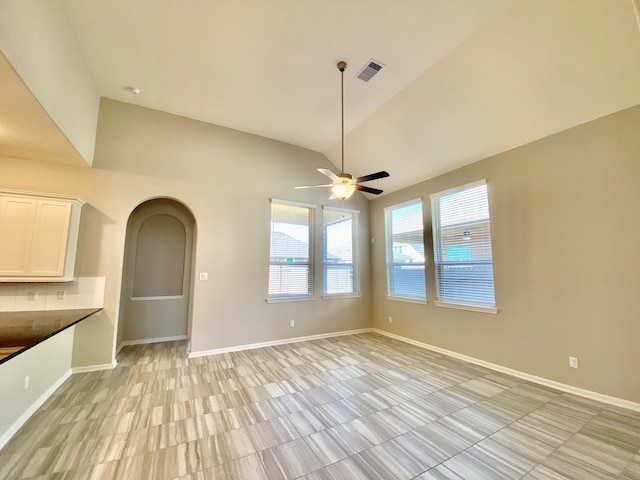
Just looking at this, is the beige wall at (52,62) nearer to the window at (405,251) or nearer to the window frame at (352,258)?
the window frame at (352,258)

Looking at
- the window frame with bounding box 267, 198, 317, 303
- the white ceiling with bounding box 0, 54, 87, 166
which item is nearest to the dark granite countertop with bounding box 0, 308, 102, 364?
the white ceiling with bounding box 0, 54, 87, 166

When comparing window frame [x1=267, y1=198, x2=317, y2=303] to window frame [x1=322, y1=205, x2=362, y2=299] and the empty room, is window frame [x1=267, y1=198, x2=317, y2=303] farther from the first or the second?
window frame [x1=322, y1=205, x2=362, y2=299]

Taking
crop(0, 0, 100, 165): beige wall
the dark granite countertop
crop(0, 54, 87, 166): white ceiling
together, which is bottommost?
the dark granite countertop

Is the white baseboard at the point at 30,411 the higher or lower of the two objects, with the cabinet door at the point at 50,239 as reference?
lower

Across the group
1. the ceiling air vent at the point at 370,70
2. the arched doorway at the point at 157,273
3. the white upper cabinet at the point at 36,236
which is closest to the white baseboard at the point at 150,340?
the arched doorway at the point at 157,273

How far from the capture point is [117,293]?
3.89 metres

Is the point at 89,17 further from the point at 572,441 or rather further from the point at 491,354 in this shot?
the point at 491,354

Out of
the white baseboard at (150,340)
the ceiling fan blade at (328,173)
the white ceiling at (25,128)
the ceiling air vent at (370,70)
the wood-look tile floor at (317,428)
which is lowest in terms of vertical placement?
the wood-look tile floor at (317,428)

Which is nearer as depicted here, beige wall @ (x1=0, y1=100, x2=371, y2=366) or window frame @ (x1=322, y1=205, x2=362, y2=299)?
beige wall @ (x1=0, y1=100, x2=371, y2=366)

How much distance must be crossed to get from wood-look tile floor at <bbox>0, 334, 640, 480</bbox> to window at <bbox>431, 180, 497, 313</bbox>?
45.5 inches

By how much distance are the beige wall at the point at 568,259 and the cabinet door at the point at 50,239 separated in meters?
5.89

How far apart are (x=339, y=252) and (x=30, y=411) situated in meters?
4.94

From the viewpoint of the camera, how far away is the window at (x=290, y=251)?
Answer: 17.0 feet

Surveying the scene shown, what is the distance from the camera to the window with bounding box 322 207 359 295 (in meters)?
5.77
